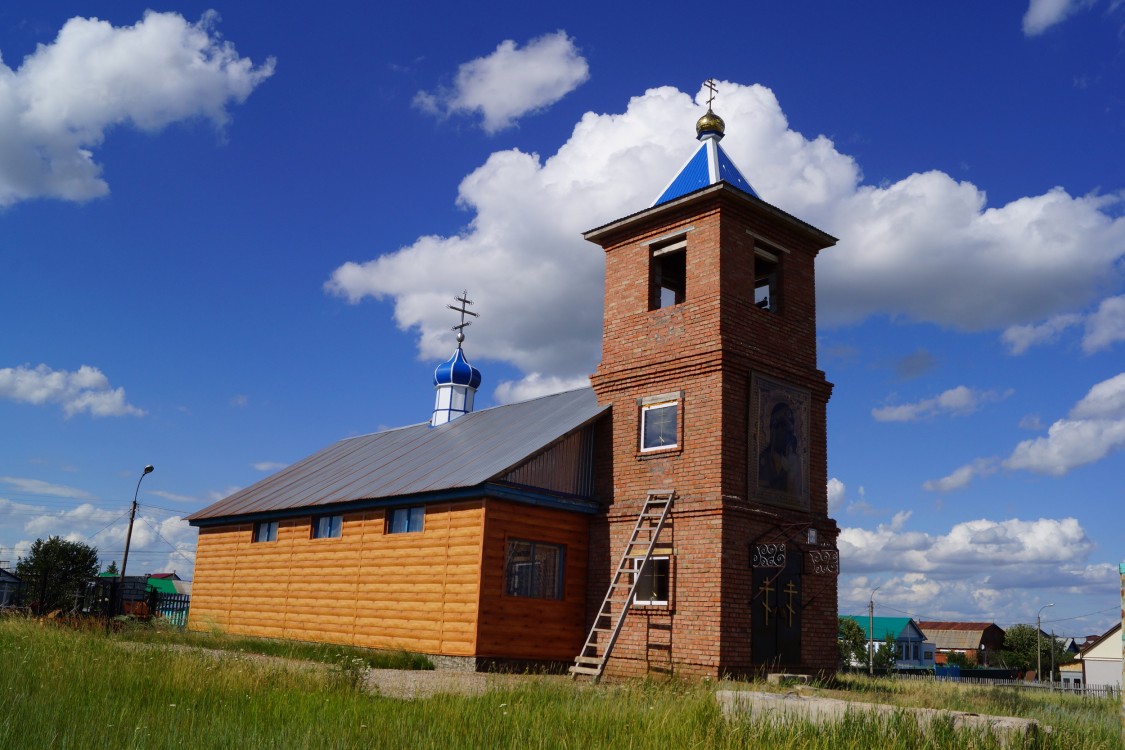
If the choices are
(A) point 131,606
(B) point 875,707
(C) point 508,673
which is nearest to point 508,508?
(C) point 508,673

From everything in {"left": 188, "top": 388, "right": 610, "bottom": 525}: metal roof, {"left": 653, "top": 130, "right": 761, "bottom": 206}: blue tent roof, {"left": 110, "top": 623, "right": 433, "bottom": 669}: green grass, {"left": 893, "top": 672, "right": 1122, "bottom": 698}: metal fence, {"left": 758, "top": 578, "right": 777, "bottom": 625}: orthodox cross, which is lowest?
{"left": 893, "top": 672, "right": 1122, "bottom": 698}: metal fence

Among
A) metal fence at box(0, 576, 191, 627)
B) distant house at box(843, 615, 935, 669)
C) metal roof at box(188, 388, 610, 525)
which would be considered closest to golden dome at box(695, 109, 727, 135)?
metal roof at box(188, 388, 610, 525)

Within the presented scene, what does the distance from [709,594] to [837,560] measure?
3898 mm

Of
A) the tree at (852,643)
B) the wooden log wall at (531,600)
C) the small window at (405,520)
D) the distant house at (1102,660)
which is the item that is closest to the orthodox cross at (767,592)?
the wooden log wall at (531,600)

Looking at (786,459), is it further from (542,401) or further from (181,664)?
(181,664)

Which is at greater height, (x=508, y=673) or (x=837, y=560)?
(x=837, y=560)

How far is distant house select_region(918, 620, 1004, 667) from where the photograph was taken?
85.0 meters

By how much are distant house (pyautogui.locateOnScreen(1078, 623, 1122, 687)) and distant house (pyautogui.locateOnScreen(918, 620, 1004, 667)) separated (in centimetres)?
2278

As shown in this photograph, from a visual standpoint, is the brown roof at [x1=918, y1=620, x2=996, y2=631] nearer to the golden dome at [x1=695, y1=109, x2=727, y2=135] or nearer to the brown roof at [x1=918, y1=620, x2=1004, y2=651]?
the brown roof at [x1=918, y1=620, x2=1004, y2=651]

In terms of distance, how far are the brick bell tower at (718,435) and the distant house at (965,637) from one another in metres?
73.0

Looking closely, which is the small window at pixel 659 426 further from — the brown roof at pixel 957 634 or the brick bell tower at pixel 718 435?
the brown roof at pixel 957 634

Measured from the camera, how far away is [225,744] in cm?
779

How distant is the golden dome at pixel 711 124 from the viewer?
22.1 meters

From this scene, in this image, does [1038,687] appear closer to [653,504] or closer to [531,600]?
[653,504]
